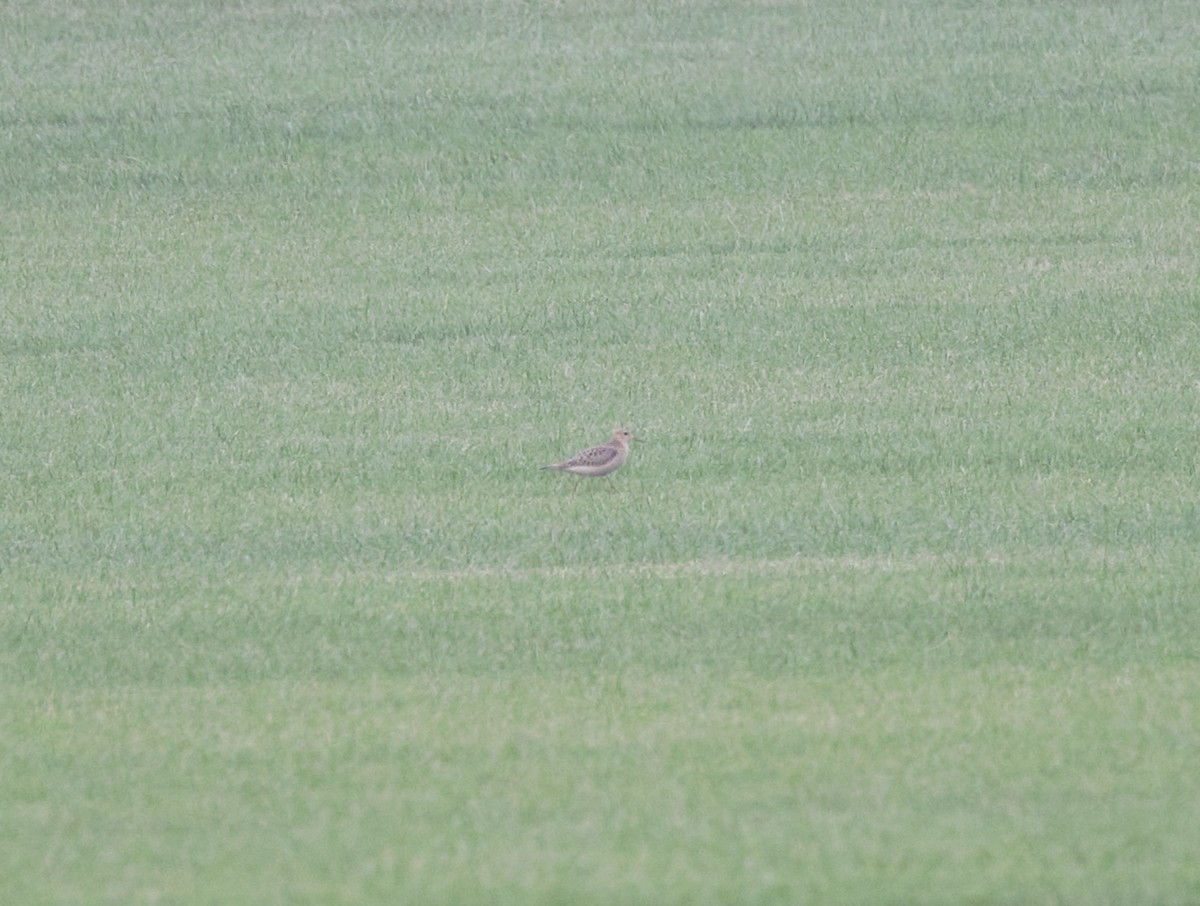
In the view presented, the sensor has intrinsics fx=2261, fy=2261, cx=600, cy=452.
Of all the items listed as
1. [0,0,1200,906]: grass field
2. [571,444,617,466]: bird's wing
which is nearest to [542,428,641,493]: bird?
[571,444,617,466]: bird's wing

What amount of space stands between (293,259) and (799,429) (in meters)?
8.54

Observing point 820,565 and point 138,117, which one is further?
point 138,117

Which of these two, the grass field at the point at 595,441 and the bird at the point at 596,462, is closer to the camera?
the grass field at the point at 595,441

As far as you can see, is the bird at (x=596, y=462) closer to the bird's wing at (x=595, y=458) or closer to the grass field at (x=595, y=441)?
the bird's wing at (x=595, y=458)

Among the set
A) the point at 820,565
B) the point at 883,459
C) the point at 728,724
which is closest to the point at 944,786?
the point at 728,724

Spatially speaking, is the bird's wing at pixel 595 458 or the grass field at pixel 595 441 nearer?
the grass field at pixel 595 441

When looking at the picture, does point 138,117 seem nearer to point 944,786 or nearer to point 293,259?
point 293,259

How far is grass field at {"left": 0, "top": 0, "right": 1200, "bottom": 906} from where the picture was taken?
814cm

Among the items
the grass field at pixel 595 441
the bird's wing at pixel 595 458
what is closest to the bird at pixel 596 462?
the bird's wing at pixel 595 458

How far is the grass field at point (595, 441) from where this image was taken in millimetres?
8141

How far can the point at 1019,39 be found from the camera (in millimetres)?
29891

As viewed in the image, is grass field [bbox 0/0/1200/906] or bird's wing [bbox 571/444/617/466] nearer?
grass field [bbox 0/0/1200/906]

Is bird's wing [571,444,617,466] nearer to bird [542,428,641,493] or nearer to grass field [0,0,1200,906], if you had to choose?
bird [542,428,641,493]

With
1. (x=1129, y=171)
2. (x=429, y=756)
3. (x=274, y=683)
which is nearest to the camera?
(x=429, y=756)
